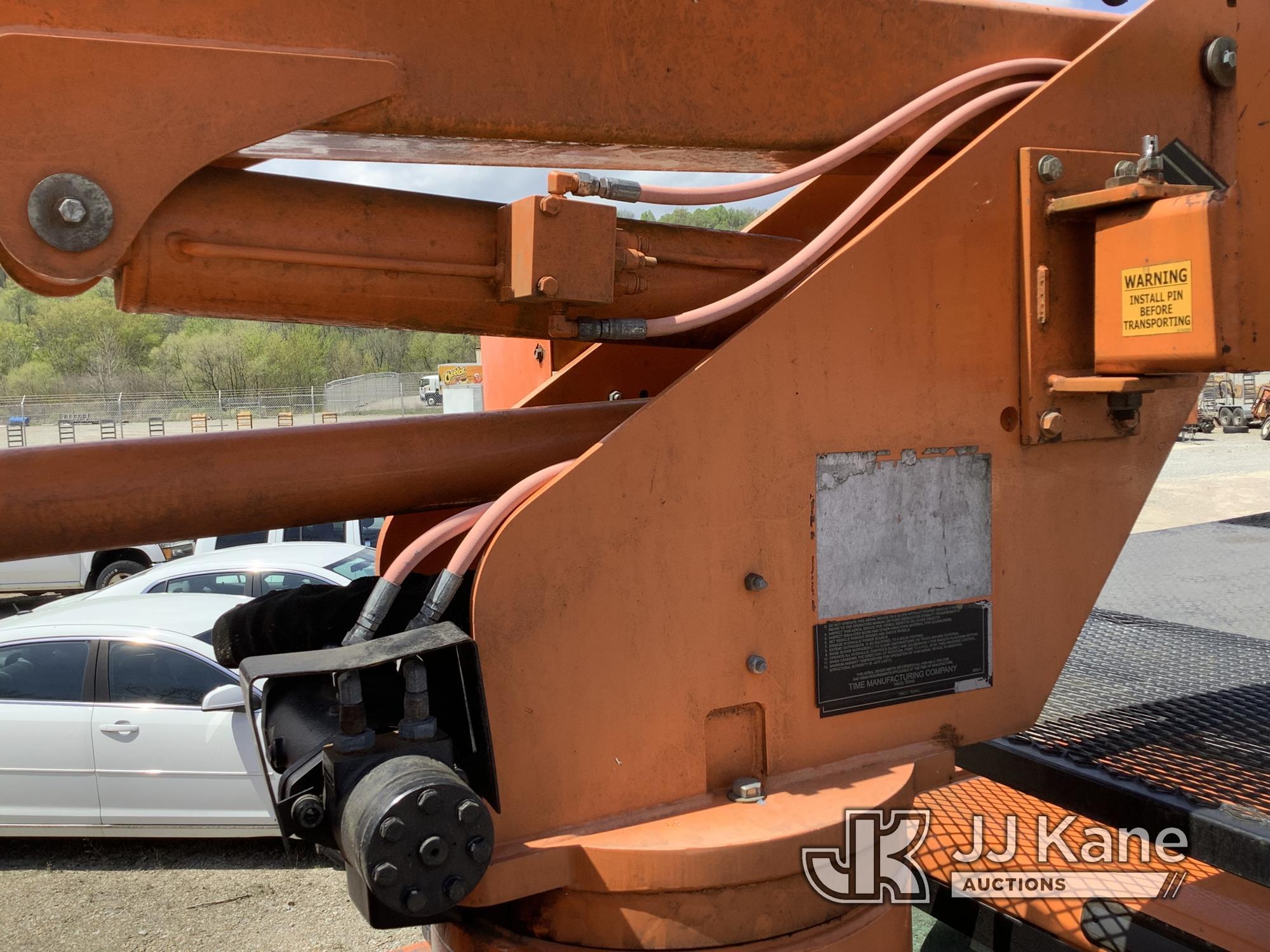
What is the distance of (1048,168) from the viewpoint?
82.7 inches

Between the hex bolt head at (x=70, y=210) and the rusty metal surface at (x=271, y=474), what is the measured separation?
39cm

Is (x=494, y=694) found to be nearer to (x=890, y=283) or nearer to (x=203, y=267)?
(x=203, y=267)

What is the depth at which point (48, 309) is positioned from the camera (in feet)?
214

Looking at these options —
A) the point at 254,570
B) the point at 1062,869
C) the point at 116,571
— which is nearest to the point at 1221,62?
the point at 1062,869

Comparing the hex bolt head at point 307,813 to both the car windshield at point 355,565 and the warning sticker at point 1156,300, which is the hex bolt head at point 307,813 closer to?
the warning sticker at point 1156,300

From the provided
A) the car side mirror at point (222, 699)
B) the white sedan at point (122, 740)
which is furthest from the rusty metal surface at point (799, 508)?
the white sedan at point (122, 740)

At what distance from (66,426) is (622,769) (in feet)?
150

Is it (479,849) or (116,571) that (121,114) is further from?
(116,571)

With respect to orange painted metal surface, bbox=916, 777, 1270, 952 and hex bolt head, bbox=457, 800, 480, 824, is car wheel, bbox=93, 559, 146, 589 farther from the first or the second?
hex bolt head, bbox=457, 800, 480, 824

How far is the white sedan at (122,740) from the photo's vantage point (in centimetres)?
629

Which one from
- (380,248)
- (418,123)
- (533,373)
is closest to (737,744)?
(380,248)

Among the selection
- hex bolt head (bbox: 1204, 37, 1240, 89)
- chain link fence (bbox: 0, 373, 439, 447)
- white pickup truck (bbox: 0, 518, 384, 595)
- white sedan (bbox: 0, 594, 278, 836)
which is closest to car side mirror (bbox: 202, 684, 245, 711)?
white sedan (bbox: 0, 594, 278, 836)

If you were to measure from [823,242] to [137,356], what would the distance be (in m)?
68.2

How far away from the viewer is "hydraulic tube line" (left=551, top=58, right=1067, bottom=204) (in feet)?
6.07
